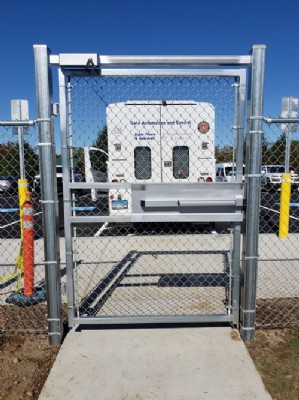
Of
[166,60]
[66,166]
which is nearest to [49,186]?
[66,166]

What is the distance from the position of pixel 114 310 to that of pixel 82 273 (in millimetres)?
1450

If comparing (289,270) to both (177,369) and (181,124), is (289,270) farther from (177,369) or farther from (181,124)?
(181,124)

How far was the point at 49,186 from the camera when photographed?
2846mm

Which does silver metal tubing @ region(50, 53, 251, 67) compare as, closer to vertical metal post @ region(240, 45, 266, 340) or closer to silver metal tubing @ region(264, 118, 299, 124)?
vertical metal post @ region(240, 45, 266, 340)

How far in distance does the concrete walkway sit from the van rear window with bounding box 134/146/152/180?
4691 mm

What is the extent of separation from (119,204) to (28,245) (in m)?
3.49

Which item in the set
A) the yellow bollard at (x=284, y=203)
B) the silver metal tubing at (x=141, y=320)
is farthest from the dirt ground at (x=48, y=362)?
the yellow bollard at (x=284, y=203)

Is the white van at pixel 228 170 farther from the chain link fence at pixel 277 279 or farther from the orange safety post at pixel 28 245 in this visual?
the orange safety post at pixel 28 245

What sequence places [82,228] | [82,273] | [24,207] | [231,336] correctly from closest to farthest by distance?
[231,336] < [24,207] < [82,273] < [82,228]

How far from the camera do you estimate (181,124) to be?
7195 millimetres

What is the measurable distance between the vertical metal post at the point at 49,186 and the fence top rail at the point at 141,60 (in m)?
0.14

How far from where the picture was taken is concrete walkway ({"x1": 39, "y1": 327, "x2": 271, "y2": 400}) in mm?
2416

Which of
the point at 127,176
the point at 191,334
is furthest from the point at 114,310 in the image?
the point at 127,176

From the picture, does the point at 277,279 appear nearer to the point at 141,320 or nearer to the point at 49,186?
the point at 141,320
